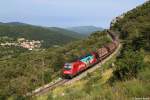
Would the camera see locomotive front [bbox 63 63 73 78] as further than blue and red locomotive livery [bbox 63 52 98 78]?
No

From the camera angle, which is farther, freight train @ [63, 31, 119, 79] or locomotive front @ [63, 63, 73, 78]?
freight train @ [63, 31, 119, 79]

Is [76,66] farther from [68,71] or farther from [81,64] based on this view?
[68,71]

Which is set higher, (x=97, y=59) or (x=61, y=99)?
(x=61, y=99)

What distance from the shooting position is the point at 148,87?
25.8 ft

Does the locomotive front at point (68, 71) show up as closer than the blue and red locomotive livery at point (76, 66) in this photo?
Yes

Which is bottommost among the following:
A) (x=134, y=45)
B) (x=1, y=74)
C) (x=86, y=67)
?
(x=1, y=74)

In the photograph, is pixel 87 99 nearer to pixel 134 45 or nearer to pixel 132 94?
pixel 132 94

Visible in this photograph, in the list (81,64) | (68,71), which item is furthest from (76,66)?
(68,71)

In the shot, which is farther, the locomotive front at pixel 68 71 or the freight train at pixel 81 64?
the freight train at pixel 81 64

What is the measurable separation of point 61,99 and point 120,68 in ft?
29.7

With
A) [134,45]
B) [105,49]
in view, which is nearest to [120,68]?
[134,45]

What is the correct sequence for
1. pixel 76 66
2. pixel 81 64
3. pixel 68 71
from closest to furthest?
pixel 68 71 < pixel 76 66 < pixel 81 64

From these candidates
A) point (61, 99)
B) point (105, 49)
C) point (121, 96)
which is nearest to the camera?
point (121, 96)

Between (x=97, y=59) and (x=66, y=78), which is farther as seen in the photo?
(x=97, y=59)
